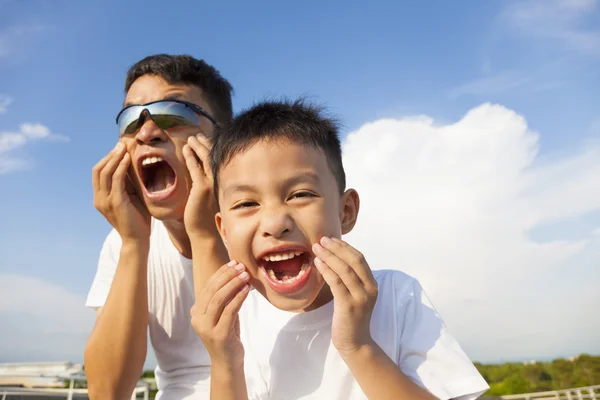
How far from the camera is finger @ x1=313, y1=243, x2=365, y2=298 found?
2.27 meters

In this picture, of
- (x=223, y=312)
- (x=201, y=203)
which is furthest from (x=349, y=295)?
(x=201, y=203)

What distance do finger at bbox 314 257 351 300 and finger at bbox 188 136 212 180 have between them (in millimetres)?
1331

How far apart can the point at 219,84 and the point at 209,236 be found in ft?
5.28

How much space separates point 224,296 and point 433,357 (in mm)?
1085

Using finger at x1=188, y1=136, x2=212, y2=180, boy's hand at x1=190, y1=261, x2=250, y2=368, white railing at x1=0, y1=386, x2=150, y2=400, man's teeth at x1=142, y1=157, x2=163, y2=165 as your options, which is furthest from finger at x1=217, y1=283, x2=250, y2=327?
white railing at x1=0, y1=386, x2=150, y2=400

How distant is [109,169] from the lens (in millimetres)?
3771

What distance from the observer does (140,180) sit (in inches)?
150

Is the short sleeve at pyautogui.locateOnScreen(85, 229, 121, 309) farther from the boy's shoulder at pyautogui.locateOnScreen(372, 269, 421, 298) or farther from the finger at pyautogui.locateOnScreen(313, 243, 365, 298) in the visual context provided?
the finger at pyautogui.locateOnScreen(313, 243, 365, 298)

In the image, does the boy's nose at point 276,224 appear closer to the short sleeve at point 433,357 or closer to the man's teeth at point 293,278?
the man's teeth at point 293,278

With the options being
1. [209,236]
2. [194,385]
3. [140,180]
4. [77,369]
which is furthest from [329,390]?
[77,369]

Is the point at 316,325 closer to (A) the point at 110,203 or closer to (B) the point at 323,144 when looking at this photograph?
(B) the point at 323,144

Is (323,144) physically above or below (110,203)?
below

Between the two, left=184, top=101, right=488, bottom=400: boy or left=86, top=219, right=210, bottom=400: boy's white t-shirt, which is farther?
left=86, top=219, right=210, bottom=400: boy's white t-shirt

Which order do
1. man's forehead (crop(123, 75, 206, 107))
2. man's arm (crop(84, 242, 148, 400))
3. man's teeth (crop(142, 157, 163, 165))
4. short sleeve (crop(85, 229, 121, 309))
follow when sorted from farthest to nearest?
short sleeve (crop(85, 229, 121, 309)), man's forehead (crop(123, 75, 206, 107)), man's teeth (crop(142, 157, 163, 165)), man's arm (crop(84, 242, 148, 400))
